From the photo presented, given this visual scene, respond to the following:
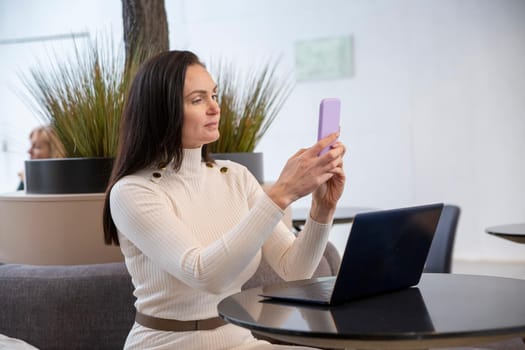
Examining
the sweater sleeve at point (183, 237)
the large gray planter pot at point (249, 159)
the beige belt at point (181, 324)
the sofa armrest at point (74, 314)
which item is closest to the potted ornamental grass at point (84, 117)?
the large gray planter pot at point (249, 159)

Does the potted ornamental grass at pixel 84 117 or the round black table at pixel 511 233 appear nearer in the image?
the potted ornamental grass at pixel 84 117

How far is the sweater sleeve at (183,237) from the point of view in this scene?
163 centimetres

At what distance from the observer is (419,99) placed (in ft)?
22.8

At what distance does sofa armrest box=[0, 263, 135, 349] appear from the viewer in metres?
2.30

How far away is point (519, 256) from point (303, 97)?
2352mm

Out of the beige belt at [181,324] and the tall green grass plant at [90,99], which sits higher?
the tall green grass plant at [90,99]

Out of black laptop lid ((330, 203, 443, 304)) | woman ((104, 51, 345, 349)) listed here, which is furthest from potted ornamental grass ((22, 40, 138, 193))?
black laptop lid ((330, 203, 443, 304))

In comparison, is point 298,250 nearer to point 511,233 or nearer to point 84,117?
point 84,117

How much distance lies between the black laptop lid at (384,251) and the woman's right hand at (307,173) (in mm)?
203

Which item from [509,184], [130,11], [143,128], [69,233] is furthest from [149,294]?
[509,184]

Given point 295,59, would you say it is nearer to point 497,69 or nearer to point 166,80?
point 497,69

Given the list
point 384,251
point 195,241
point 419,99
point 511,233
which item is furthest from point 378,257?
point 419,99

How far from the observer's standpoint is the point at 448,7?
22.3ft

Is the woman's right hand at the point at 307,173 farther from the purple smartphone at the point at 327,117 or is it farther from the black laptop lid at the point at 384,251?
the black laptop lid at the point at 384,251
